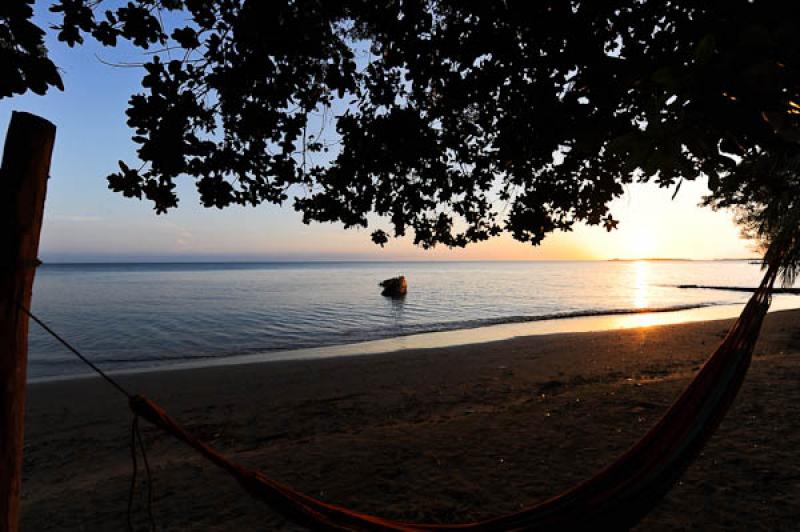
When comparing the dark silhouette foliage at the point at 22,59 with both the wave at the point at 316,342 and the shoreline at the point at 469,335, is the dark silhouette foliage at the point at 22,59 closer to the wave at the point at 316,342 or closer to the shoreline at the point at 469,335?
the shoreline at the point at 469,335

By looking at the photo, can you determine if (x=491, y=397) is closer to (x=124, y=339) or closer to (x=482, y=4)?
(x=482, y=4)

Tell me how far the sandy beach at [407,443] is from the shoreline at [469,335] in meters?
2.52

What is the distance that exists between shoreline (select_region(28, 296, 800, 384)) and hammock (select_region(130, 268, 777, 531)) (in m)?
10.4

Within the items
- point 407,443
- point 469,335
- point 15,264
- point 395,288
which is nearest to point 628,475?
point 407,443

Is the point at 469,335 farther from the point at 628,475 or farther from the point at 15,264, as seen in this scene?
the point at 15,264

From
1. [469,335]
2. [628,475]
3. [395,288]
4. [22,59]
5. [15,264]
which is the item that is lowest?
[469,335]

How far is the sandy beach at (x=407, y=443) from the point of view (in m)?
3.65

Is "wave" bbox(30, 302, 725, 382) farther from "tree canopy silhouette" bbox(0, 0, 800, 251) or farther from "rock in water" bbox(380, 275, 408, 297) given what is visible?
"rock in water" bbox(380, 275, 408, 297)

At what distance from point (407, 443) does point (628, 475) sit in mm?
3012

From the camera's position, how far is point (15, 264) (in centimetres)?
202

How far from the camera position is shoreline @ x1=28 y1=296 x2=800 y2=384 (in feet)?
41.5

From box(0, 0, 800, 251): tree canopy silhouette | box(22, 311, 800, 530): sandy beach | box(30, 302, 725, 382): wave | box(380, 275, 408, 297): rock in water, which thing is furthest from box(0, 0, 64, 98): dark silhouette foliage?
box(380, 275, 408, 297): rock in water

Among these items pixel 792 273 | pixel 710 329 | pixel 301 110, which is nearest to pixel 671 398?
pixel 301 110

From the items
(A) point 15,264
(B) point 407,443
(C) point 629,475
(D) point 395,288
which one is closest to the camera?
(A) point 15,264
